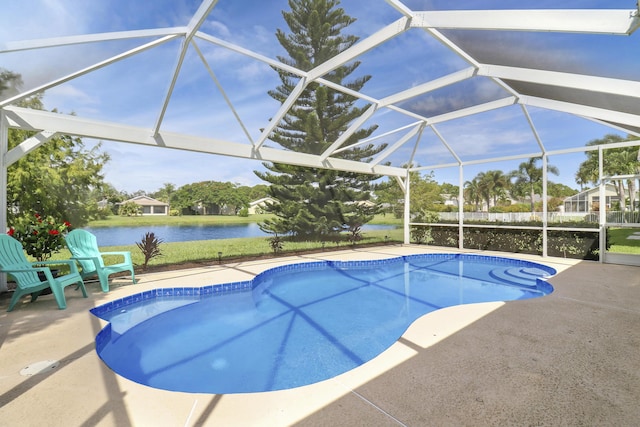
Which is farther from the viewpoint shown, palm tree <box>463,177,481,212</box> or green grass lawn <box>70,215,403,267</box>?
palm tree <box>463,177,481,212</box>

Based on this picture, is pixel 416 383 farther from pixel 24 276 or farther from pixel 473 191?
pixel 473 191

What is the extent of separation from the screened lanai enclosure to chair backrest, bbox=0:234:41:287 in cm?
73

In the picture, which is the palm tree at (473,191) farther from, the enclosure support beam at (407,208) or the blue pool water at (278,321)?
the blue pool water at (278,321)

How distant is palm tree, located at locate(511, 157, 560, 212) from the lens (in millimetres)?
26233

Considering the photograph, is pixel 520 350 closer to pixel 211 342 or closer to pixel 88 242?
pixel 211 342

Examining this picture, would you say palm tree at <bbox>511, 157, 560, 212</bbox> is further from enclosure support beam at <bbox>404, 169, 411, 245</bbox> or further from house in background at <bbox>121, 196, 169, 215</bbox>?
house in background at <bbox>121, 196, 169, 215</bbox>

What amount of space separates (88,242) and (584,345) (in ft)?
24.0

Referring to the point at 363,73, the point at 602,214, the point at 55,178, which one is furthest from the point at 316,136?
the point at 602,214

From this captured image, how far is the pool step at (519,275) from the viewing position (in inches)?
272

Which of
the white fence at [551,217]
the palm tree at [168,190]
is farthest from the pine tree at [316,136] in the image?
the palm tree at [168,190]

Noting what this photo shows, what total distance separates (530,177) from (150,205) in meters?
30.1

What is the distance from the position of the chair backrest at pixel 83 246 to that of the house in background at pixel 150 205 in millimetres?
7375

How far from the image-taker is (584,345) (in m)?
3.04

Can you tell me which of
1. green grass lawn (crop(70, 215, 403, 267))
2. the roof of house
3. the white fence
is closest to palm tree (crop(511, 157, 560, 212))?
green grass lawn (crop(70, 215, 403, 267))
